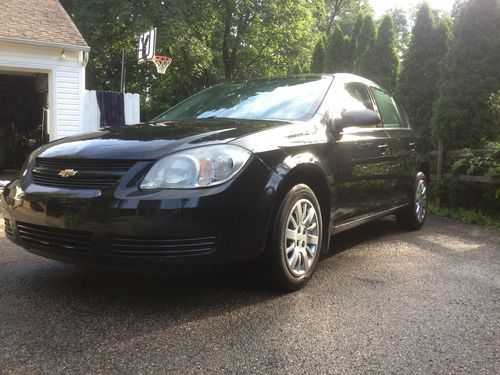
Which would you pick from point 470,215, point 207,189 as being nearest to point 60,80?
point 470,215

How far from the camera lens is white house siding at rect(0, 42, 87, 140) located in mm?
11164

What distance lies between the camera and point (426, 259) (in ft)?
14.7

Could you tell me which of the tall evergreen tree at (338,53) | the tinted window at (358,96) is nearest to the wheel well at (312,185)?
the tinted window at (358,96)

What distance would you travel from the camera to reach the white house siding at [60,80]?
11.2 meters

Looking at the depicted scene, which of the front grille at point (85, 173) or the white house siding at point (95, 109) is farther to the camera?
the white house siding at point (95, 109)

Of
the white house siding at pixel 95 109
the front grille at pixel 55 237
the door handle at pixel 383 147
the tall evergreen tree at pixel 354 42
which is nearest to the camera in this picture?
the front grille at pixel 55 237

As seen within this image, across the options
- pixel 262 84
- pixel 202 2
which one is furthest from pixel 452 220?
pixel 202 2

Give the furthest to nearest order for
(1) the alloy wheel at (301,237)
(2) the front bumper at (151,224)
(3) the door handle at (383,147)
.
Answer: (3) the door handle at (383,147) → (1) the alloy wheel at (301,237) → (2) the front bumper at (151,224)

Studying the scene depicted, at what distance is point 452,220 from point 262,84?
3873mm

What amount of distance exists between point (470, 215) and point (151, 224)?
18.1ft

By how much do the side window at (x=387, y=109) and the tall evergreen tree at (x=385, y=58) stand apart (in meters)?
5.69

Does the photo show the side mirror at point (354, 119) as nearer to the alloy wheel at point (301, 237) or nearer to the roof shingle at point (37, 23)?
the alloy wheel at point (301, 237)

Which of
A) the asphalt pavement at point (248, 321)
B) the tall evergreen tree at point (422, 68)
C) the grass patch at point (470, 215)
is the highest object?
the tall evergreen tree at point (422, 68)

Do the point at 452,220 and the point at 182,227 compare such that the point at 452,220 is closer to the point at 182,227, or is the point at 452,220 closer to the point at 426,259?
the point at 426,259
